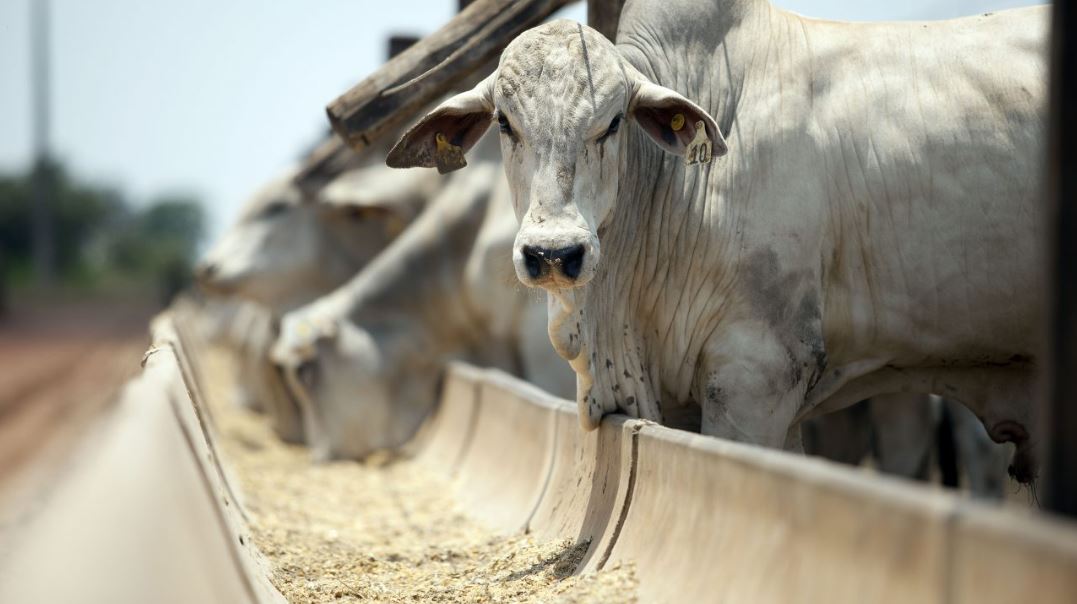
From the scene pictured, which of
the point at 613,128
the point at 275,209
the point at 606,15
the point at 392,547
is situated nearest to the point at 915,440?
the point at 606,15

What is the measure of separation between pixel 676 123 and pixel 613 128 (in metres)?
0.28

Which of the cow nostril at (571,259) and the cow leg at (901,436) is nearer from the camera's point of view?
the cow nostril at (571,259)

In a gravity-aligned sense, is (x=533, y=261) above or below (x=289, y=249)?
below

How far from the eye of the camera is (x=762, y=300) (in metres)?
5.38

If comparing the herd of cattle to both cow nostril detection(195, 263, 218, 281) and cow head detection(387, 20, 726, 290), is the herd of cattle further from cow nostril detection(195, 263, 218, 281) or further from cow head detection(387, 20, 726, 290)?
cow nostril detection(195, 263, 218, 281)

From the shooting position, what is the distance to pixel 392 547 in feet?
21.5

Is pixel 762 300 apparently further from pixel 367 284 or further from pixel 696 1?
pixel 367 284

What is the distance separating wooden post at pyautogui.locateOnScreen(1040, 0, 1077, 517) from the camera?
2.70 m

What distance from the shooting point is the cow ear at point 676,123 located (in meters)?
5.27

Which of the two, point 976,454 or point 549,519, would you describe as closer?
point 549,519

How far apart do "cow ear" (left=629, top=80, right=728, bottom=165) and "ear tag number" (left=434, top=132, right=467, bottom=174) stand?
927mm

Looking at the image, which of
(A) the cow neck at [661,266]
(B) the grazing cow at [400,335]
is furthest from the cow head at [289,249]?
(A) the cow neck at [661,266]

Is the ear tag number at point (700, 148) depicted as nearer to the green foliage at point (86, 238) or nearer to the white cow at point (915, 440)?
the white cow at point (915, 440)

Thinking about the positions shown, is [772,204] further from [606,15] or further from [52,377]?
[52,377]
